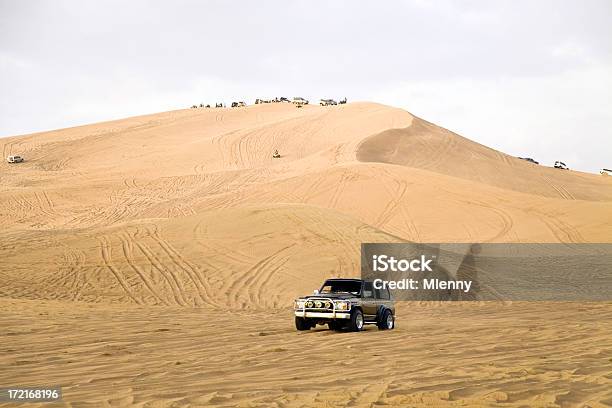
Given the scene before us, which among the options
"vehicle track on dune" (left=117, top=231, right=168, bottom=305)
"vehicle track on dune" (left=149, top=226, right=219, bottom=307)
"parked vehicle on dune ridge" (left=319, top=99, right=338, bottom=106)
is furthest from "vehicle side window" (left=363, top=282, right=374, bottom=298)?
"parked vehicle on dune ridge" (left=319, top=99, right=338, bottom=106)

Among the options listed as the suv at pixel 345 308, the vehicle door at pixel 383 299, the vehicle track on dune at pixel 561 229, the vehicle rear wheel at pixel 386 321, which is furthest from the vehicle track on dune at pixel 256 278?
the vehicle track on dune at pixel 561 229

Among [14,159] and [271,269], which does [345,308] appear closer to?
[271,269]

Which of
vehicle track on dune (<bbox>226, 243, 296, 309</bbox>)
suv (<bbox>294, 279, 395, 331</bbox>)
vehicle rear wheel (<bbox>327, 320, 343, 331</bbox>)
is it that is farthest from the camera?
vehicle track on dune (<bbox>226, 243, 296, 309</bbox>)

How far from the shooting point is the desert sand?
29.3ft

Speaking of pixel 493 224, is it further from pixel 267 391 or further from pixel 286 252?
pixel 267 391

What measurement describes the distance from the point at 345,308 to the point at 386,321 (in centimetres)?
140

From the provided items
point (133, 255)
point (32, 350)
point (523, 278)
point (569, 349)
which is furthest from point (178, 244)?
point (569, 349)

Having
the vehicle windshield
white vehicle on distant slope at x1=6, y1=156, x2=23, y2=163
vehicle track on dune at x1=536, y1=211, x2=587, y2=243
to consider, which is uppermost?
white vehicle on distant slope at x1=6, y1=156, x2=23, y2=163

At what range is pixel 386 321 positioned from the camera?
53.2ft

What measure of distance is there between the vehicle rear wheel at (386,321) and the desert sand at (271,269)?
282mm

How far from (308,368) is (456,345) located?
3848mm

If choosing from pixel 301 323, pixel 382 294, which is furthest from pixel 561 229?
pixel 301 323

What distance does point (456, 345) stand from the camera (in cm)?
1274

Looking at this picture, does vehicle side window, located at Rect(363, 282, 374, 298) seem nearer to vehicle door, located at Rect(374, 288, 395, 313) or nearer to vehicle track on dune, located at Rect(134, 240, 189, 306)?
vehicle door, located at Rect(374, 288, 395, 313)
